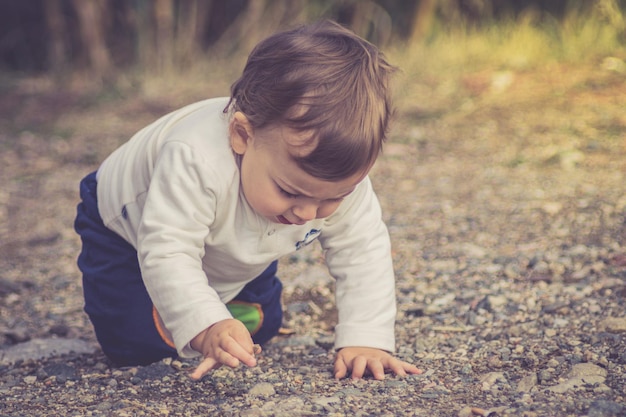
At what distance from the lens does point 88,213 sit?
2.72 metres

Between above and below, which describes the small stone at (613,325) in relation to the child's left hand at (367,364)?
above

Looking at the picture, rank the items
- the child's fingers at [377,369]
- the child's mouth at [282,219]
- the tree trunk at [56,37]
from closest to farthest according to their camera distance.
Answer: the child's mouth at [282,219] → the child's fingers at [377,369] → the tree trunk at [56,37]

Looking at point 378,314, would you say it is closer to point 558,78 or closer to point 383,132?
point 383,132

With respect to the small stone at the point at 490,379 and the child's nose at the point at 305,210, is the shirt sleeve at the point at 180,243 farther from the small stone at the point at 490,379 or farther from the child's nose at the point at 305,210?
the small stone at the point at 490,379

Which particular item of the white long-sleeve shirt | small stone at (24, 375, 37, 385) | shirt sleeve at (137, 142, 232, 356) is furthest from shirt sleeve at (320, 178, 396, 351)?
small stone at (24, 375, 37, 385)

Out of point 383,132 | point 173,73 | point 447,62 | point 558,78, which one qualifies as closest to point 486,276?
point 383,132

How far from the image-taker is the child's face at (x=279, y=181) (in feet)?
6.72

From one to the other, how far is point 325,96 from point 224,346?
2.20 feet

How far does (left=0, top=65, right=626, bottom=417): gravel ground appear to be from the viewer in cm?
215

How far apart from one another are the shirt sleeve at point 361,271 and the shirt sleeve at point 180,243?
47cm

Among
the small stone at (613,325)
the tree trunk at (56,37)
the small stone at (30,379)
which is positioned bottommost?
the small stone at (30,379)

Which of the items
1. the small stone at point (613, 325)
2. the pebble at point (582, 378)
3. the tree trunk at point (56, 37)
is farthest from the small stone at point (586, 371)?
the tree trunk at point (56, 37)

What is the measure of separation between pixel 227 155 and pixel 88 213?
2.48ft

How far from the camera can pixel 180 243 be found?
85.3 inches
